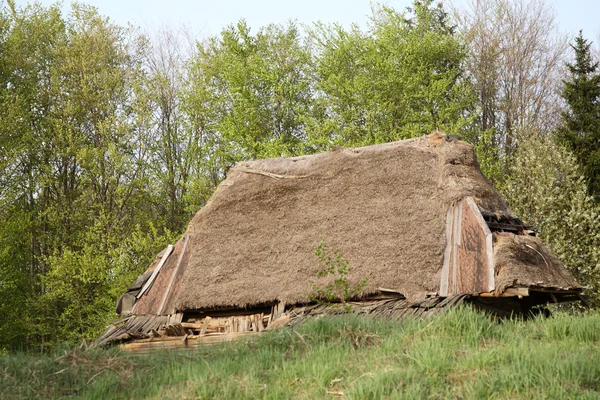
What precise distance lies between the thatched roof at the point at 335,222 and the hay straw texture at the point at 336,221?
2 cm

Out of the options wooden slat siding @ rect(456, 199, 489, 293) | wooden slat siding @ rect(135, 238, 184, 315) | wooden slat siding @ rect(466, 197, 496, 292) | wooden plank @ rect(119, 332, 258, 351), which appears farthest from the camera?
wooden slat siding @ rect(135, 238, 184, 315)

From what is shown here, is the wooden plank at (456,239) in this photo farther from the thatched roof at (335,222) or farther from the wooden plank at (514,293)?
the wooden plank at (514,293)

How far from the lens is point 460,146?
13125 mm

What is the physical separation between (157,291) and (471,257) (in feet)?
19.7

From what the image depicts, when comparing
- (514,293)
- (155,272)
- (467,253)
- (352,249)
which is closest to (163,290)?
(155,272)

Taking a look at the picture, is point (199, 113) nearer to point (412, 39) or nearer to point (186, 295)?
point (412, 39)

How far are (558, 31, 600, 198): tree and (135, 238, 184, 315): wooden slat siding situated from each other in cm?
1493

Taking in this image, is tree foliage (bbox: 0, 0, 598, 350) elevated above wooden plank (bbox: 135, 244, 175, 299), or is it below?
above

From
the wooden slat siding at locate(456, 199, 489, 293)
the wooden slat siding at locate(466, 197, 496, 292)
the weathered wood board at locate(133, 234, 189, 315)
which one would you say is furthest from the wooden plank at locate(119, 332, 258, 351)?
the wooden slat siding at locate(466, 197, 496, 292)

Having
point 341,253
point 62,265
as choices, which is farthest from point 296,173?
point 62,265

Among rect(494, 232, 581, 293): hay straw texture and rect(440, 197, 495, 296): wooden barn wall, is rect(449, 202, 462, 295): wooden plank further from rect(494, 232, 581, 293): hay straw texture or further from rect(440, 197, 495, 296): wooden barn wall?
rect(494, 232, 581, 293): hay straw texture

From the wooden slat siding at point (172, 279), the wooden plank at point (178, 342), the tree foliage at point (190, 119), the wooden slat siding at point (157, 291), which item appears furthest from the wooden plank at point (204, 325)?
the tree foliage at point (190, 119)

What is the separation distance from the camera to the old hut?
11.0 meters

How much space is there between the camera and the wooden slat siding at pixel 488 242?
34.4 feet
